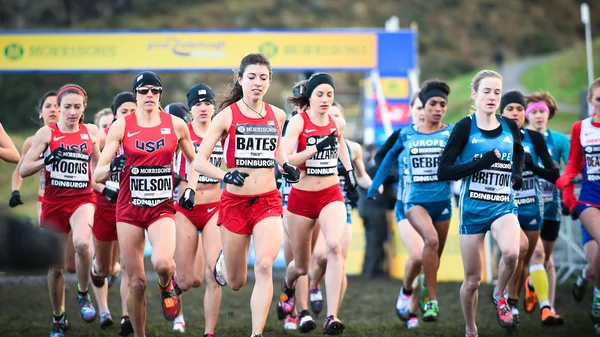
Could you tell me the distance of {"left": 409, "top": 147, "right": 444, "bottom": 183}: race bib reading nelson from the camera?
9508 millimetres

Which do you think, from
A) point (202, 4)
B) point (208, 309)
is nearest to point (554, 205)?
point (208, 309)

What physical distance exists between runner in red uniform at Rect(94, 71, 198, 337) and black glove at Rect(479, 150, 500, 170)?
266 cm

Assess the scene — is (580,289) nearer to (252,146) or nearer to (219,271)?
(219,271)

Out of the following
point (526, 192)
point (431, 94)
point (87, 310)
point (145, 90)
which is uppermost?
point (431, 94)

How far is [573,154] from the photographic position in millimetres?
9273

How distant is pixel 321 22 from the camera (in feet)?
241

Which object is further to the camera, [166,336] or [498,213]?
[166,336]

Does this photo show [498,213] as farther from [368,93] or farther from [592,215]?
[368,93]

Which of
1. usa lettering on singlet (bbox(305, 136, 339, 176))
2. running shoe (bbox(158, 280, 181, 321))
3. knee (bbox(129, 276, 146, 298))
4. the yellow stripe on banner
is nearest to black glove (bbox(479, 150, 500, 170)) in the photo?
usa lettering on singlet (bbox(305, 136, 339, 176))

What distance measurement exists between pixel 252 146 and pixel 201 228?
183 centimetres

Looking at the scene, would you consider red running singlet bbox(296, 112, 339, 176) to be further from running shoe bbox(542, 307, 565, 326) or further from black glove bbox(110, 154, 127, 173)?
running shoe bbox(542, 307, 565, 326)

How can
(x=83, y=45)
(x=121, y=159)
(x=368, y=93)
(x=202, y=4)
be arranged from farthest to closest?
(x=202, y=4)
(x=368, y=93)
(x=83, y=45)
(x=121, y=159)

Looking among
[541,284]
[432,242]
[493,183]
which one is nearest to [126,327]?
[432,242]

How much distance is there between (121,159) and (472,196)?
3.33 metres
